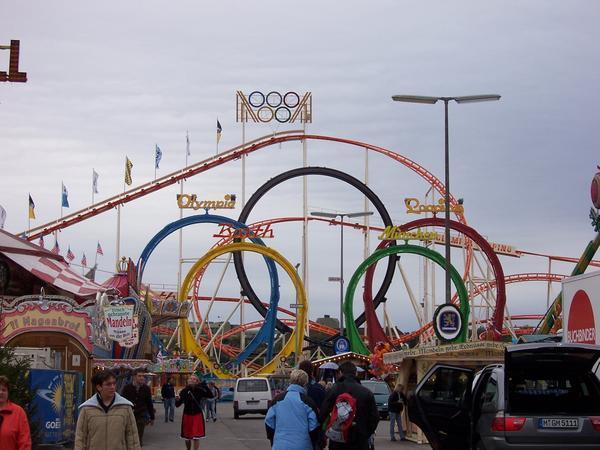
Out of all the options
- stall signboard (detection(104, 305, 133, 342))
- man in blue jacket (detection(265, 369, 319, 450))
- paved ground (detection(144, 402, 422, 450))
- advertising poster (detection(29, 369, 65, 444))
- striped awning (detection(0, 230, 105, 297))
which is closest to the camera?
man in blue jacket (detection(265, 369, 319, 450))

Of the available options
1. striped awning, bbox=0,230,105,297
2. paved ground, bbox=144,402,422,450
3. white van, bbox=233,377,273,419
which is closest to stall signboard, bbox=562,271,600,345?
paved ground, bbox=144,402,422,450

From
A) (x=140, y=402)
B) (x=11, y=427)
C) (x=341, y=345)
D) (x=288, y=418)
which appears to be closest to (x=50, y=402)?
(x=140, y=402)

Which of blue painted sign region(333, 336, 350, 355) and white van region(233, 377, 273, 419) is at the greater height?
blue painted sign region(333, 336, 350, 355)

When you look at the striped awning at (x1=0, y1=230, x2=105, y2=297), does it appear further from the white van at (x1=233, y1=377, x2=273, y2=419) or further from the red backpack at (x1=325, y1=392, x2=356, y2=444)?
the red backpack at (x1=325, y1=392, x2=356, y2=444)

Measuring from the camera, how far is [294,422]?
1036 centimetres

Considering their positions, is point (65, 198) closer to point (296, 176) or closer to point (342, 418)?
point (296, 176)

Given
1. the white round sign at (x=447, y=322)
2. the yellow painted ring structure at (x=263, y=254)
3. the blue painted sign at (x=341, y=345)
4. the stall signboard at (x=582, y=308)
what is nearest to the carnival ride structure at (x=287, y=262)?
the yellow painted ring structure at (x=263, y=254)

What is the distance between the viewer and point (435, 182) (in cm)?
5800

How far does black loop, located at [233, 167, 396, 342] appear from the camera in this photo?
55.8 meters

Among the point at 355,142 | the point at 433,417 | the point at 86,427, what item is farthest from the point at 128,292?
the point at 86,427

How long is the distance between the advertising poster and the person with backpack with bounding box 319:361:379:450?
7966mm

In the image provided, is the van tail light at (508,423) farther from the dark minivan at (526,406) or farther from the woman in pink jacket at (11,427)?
the woman in pink jacket at (11,427)

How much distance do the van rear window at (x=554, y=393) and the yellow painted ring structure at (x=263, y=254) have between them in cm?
3887

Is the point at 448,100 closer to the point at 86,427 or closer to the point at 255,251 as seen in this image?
the point at 86,427
